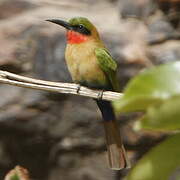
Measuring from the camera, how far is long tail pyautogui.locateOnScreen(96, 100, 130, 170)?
1.66 meters

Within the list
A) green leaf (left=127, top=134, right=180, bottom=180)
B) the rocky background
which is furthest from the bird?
the rocky background

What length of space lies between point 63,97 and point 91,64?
2151 millimetres

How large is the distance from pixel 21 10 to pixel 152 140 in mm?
1396

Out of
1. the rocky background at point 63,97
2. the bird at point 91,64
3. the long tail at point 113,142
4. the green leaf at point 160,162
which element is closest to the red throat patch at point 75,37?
the bird at point 91,64

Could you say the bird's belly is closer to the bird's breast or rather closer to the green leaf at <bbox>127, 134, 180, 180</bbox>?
the bird's breast

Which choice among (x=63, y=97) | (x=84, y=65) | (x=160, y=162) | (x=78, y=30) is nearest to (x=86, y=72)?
(x=84, y=65)

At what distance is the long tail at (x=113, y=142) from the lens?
1.66 metres

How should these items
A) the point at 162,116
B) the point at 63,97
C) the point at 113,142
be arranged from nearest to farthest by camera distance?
the point at 162,116 < the point at 113,142 < the point at 63,97

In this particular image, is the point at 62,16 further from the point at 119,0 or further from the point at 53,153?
the point at 53,153

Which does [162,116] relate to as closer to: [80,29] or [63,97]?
[80,29]

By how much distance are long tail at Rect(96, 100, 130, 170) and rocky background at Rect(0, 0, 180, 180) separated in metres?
2.05

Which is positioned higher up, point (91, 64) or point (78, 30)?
point (78, 30)

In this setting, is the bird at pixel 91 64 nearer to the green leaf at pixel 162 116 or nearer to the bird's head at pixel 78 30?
the bird's head at pixel 78 30

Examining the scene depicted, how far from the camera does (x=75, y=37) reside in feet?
5.86
